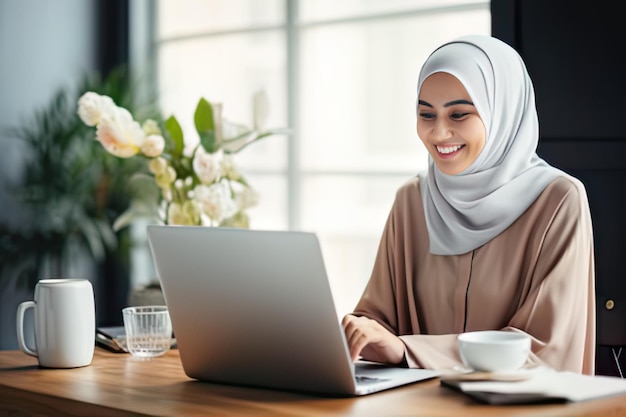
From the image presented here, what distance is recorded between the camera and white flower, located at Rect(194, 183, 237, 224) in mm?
2779

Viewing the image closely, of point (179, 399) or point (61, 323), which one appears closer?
point (179, 399)

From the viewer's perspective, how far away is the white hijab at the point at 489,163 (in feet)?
7.28

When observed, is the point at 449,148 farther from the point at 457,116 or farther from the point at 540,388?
the point at 540,388

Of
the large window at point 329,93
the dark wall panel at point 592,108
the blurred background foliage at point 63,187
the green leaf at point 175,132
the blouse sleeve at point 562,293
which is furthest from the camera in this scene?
the blurred background foliage at point 63,187

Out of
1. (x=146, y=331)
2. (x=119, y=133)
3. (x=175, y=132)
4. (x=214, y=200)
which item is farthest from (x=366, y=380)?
(x=175, y=132)

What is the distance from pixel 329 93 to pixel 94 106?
1.54 metres

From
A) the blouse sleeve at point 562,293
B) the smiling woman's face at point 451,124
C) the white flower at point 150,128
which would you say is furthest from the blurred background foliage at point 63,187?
the blouse sleeve at point 562,293

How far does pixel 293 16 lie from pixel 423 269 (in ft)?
7.08

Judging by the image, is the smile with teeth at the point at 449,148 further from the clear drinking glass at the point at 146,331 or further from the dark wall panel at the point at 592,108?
the clear drinking glass at the point at 146,331

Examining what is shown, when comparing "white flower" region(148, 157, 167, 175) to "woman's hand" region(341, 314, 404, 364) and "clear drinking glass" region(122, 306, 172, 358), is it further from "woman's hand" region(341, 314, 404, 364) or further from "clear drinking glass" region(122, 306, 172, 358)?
"woman's hand" region(341, 314, 404, 364)

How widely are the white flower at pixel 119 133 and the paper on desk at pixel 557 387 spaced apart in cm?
140

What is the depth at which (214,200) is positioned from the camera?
279 cm

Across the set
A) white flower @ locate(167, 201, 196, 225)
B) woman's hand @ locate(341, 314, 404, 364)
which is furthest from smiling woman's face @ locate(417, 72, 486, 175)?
white flower @ locate(167, 201, 196, 225)

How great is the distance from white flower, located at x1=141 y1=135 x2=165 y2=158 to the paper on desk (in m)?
1.33
